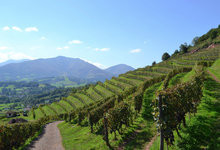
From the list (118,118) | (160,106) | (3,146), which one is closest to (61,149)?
(3,146)

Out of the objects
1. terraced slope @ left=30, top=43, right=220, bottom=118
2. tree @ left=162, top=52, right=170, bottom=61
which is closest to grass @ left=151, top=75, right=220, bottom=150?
terraced slope @ left=30, top=43, right=220, bottom=118

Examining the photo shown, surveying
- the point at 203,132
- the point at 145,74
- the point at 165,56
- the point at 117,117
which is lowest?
the point at 117,117

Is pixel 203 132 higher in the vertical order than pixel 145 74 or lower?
lower

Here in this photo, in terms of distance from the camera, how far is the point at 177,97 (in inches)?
560

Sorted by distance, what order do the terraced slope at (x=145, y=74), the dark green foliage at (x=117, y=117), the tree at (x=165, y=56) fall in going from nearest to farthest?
the dark green foliage at (x=117, y=117)
the terraced slope at (x=145, y=74)
the tree at (x=165, y=56)

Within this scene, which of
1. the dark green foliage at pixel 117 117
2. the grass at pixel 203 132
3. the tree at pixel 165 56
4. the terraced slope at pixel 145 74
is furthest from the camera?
the tree at pixel 165 56

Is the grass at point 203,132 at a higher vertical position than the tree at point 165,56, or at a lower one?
lower

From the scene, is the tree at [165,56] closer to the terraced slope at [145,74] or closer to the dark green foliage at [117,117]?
the terraced slope at [145,74]

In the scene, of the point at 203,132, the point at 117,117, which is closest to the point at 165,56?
the point at 117,117

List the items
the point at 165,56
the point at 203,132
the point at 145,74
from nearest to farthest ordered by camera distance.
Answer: the point at 203,132 → the point at 145,74 → the point at 165,56

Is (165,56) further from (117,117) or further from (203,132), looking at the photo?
(203,132)

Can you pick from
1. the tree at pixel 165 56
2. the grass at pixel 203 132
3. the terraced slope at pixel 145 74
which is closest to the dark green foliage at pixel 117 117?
the grass at pixel 203 132

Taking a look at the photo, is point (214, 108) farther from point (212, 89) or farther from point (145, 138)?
point (145, 138)

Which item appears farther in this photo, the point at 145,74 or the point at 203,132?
the point at 145,74
